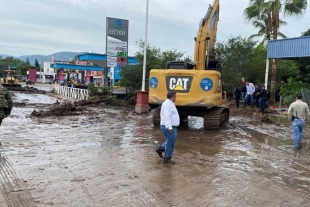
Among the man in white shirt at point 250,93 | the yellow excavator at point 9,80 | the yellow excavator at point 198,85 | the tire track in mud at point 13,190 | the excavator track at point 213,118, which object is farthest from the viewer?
the yellow excavator at point 9,80

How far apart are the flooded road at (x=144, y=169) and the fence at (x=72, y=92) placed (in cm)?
1417

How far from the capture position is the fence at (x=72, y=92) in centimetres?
2670

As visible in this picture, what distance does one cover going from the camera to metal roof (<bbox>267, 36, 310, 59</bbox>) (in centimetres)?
2175

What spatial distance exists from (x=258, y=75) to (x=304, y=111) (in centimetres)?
2043

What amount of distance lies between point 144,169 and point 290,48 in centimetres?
1838

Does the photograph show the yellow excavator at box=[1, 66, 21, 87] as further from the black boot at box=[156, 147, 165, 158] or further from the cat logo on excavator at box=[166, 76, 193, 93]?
the black boot at box=[156, 147, 165, 158]

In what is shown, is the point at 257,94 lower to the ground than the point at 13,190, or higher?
higher

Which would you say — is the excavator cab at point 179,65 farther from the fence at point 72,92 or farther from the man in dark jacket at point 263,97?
the fence at point 72,92

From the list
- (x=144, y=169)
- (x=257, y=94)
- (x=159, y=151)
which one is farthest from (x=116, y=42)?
(x=144, y=169)

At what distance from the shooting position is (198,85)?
12414 mm

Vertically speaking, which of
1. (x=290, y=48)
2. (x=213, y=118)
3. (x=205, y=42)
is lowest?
(x=213, y=118)

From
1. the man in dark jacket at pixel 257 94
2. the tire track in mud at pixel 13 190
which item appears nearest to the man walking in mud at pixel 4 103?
the tire track in mud at pixel 13 190

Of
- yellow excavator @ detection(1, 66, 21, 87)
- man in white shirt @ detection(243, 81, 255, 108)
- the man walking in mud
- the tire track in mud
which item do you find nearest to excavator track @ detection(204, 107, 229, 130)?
the man walking in mud

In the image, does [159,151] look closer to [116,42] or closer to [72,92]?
[116,42]
